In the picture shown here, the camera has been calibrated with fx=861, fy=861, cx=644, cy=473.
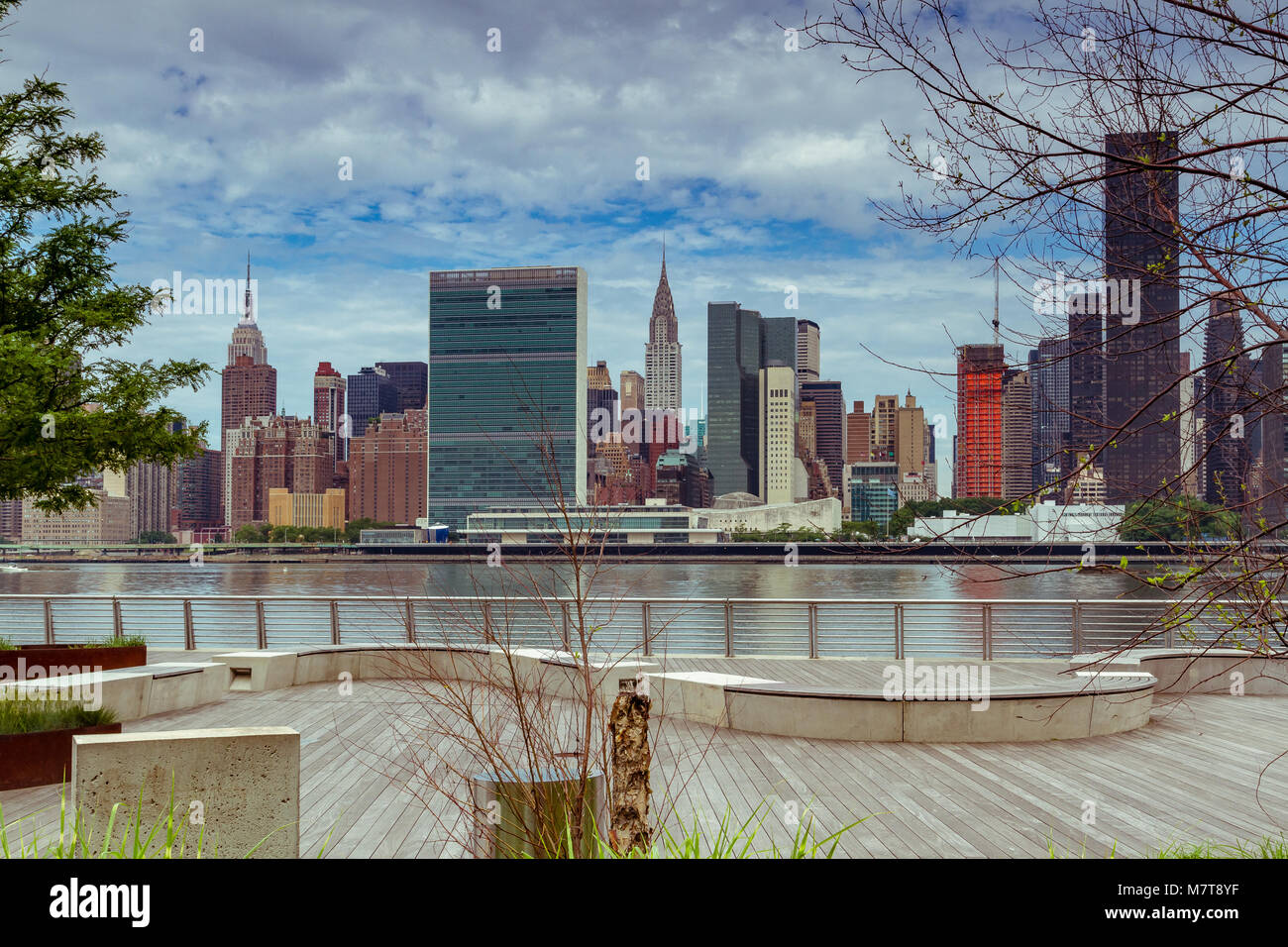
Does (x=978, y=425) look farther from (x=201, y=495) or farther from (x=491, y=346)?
(x=201, y=495)

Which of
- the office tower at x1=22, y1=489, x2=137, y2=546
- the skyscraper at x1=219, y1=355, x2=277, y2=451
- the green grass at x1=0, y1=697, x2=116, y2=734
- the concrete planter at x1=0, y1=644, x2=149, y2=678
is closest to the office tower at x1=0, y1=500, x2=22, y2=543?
the office tower at x1=22, y1=489, x2=137, y2=546

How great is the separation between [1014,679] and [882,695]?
4.34 meters

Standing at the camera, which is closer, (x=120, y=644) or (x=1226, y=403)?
(x=1226, y=403)

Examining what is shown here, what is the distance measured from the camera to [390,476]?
472 ft

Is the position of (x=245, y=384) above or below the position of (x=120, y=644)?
above

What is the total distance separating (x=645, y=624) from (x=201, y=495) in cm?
14035

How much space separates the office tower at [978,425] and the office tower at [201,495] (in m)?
129

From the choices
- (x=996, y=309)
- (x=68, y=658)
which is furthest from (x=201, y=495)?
(x=996, y=309)

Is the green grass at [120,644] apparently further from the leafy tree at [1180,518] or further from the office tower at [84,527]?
the office tower at [84,527]

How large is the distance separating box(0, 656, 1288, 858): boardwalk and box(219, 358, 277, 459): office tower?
161 metres
